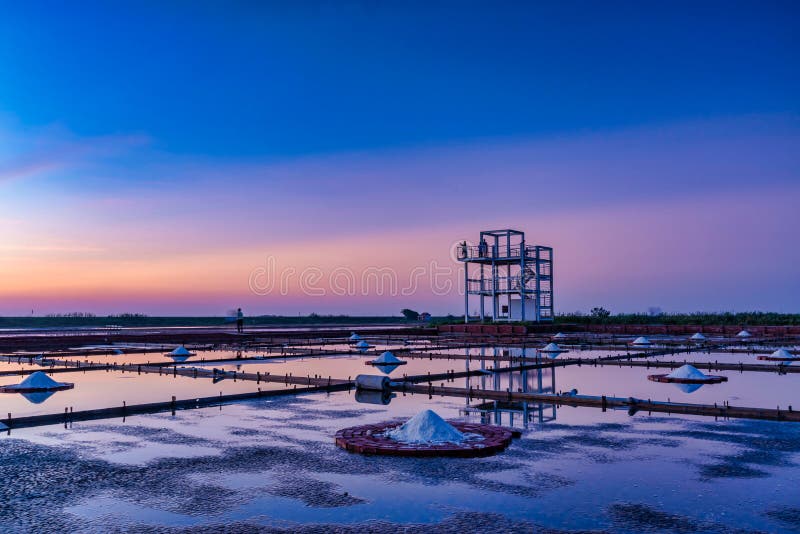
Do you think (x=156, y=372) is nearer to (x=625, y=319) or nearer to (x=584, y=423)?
(x=584, y=423)

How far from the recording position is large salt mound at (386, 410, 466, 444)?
1197cm

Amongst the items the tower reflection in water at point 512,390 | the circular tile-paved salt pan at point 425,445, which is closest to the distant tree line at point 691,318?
the tower reflection in water at point 512,390

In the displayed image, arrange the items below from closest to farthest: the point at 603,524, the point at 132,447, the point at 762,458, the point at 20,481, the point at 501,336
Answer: the point at 603,524 → the point at 20,481 → the point at 762,458 → the point at 132,447 → the point at 501,336

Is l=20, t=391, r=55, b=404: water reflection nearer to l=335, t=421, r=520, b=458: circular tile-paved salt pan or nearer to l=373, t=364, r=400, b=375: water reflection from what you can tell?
l=335, t=421, r=520, b=458: circular tile-paved salt pan

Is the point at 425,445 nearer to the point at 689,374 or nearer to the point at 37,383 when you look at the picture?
the point at 689,374

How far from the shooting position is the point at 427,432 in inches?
477

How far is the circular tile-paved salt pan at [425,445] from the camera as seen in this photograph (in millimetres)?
11219

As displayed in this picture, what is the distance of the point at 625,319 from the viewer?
213 feet

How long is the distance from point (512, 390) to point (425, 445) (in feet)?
28.4

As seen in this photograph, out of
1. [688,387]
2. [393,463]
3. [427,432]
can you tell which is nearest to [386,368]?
[688,387]

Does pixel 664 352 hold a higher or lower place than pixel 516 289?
lower

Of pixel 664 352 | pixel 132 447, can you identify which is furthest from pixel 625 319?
pixel 132 447

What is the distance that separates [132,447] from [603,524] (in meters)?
8.14

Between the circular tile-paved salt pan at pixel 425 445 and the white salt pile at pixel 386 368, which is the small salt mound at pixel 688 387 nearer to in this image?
the circular tile-paved salt pan at pixel 425 445
